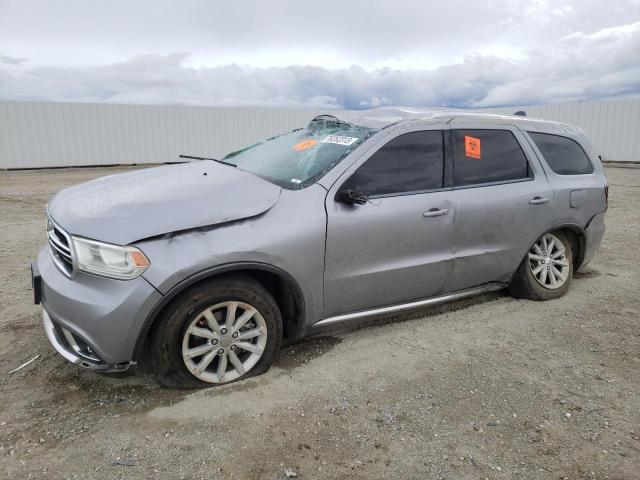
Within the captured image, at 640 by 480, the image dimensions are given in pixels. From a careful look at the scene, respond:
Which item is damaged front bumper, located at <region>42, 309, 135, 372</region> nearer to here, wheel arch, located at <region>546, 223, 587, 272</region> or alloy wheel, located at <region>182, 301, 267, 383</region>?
alloy wheel, located at <region>182, 301, 267, 383</region>

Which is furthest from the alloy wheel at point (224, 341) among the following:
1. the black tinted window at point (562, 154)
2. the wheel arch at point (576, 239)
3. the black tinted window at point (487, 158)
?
the black tinted window at point (562, 154)

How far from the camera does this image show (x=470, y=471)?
90.5 inches

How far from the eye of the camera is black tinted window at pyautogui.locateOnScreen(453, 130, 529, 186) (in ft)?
12.4

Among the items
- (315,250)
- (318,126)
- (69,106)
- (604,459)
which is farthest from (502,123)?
(69,106)

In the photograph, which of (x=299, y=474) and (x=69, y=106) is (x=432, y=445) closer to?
(x=299, y=474)

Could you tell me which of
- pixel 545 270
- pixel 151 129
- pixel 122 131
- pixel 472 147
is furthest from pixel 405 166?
pixel 151 129

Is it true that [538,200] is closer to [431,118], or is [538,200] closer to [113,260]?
[431,118]

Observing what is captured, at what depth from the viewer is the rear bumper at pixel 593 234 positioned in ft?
15.0

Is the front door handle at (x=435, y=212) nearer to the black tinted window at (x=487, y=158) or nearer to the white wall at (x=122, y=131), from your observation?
the black tinted window at (x=487, y=158)

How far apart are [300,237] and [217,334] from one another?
0.75m

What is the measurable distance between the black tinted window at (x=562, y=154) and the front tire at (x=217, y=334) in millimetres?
2903

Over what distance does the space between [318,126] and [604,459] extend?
2.95 metres

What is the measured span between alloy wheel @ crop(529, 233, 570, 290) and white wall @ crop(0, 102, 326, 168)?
20143 mm

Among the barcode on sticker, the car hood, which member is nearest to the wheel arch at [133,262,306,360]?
the car hood
